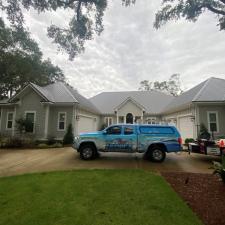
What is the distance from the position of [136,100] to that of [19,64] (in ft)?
66.2

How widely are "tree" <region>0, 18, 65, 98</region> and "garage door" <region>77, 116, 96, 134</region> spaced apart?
606 inches

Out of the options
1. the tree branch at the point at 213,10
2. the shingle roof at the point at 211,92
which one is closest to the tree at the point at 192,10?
the tree branch at the point at 213,10

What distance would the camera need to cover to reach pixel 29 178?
6.32 metres

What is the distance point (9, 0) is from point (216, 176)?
44.5 feet

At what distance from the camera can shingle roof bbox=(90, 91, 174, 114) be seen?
25859mm

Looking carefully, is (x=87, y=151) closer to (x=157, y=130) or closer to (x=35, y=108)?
(x=157, y=130)

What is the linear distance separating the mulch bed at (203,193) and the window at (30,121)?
13557 millimetres

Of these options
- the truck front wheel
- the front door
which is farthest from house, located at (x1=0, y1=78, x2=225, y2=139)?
the truck front wheel

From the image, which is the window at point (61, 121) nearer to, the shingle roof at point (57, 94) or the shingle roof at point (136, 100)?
the shingle roof at point (57, 94)

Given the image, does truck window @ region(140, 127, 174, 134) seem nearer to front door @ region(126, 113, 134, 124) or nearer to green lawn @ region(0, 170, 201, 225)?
green lawn @ region(0, 170, 201, 225)

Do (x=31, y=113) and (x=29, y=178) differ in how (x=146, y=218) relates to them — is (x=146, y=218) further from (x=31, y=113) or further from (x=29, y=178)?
(x=31, y=113)

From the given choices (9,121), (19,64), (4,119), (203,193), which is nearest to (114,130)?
(203,193)

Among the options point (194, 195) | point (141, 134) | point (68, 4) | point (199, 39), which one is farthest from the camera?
point (199, 39)

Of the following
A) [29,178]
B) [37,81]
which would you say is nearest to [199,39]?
[29,178]
